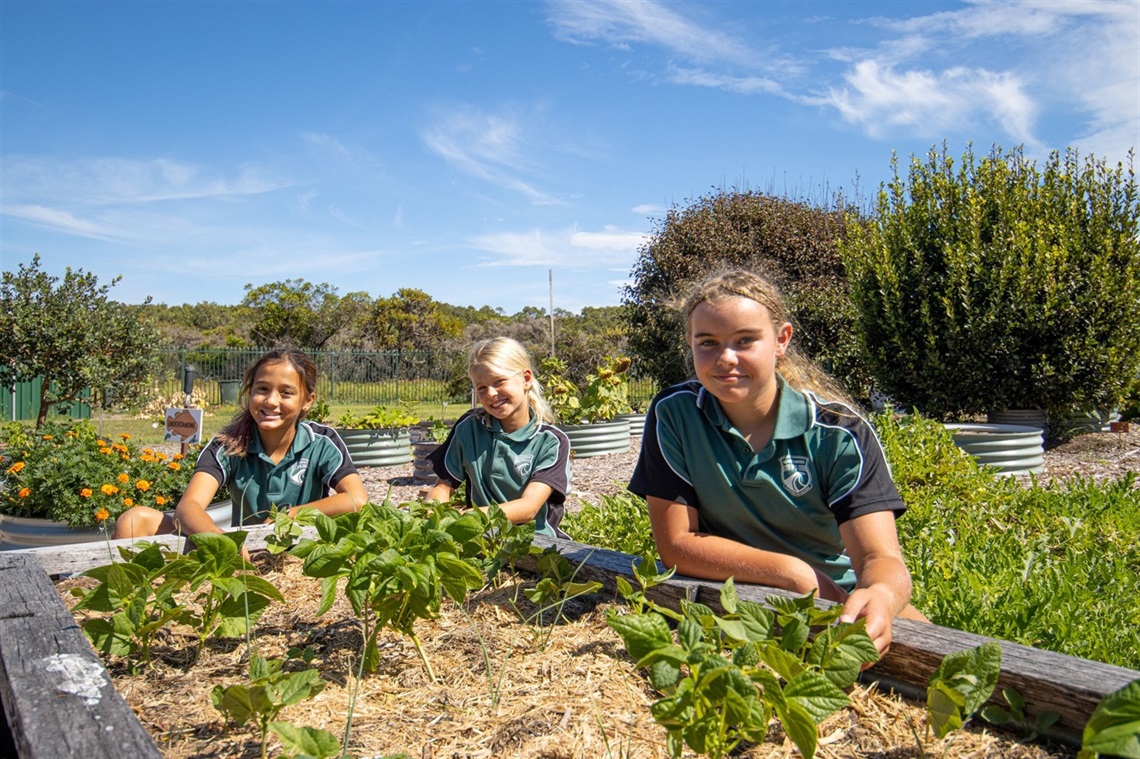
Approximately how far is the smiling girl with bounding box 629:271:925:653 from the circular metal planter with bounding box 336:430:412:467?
7088mm

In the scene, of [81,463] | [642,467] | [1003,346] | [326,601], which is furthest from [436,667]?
[1003,346]

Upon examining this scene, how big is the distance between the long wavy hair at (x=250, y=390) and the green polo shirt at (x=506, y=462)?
2.12ft

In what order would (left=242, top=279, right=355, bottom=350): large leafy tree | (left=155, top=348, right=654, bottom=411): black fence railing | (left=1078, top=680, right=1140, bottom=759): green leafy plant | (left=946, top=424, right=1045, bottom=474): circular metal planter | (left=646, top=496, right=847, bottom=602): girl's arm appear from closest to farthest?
(left=1078, top=680, right=1140, bottom=759): green leafy plant → (left=646, top=496, right=847, bottom=602): girl's arm → (left=946, top=424, right=1045, bottom=474): circular metal planter → (left=155, top=348, right=654, bottom=411): black fence railing → (left=242, top=279, right=355, bottom=350): large leafy tree

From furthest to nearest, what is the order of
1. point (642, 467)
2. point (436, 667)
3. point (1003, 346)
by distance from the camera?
point (1003, 346) → point (642, 467) → point (436, 667)

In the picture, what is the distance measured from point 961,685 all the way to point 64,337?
1371cm

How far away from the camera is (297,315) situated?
34094 millimetres

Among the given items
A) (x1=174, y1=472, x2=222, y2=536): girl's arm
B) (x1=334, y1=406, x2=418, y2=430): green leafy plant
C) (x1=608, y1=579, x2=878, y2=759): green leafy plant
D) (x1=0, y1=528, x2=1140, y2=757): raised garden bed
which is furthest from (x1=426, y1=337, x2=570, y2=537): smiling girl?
(x1=334, y1=406, x2=418, y2=430): green leafy plant

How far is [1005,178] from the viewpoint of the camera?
9344 mm

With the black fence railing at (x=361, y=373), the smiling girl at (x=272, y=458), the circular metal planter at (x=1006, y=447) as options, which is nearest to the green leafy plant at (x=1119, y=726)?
the smiling girl at (x=272, y=458)

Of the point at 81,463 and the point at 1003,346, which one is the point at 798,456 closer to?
the point at 81,463

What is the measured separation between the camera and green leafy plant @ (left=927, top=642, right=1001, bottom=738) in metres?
1.29

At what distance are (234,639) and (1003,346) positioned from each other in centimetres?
873

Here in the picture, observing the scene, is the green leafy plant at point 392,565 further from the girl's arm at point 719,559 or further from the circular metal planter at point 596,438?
the circular metal planter at point 596,438

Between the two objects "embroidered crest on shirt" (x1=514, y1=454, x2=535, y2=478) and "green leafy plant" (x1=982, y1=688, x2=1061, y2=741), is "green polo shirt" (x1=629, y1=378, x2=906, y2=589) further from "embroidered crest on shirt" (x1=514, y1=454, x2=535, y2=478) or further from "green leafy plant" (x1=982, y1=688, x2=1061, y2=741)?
"embroidered crest on shirt" (x1=514, y1=454, x2=535, y2=478)
